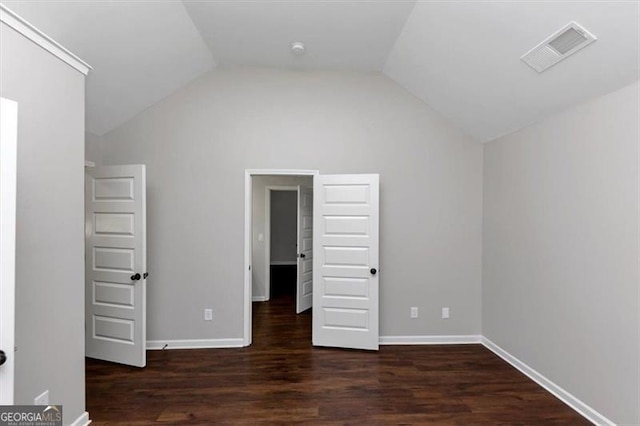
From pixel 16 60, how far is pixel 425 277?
3.96 meters

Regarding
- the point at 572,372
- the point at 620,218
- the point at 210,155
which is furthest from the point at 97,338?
the point at 620,218

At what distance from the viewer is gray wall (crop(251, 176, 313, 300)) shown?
17.5ft

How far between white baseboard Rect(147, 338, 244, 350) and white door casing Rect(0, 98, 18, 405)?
92.1 inches

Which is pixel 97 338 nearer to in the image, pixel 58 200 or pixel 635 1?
pixel 58 200

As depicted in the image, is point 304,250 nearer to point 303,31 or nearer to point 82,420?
point 303,31

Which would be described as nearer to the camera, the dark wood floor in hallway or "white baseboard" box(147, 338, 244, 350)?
the dark wood floor in hallway

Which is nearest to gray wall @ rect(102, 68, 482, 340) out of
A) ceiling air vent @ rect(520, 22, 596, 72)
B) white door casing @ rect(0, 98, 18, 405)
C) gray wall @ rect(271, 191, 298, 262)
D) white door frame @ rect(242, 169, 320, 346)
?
white door frame @ rect(242, 169, 320, 346)

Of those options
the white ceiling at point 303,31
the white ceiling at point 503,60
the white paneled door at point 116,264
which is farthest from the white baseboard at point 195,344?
the white ceiling at point 503,60

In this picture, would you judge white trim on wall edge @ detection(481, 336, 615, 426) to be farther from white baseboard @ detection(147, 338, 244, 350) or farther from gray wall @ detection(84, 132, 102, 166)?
gray wall @ detection(84, 132, 102, 166)

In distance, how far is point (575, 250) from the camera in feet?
8.05

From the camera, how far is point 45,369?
1.90 m

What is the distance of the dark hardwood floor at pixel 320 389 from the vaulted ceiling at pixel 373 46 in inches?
99.0

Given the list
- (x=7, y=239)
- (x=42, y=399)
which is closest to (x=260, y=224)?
(x=42, y=399)

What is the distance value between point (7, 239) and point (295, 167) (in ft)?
8.71
